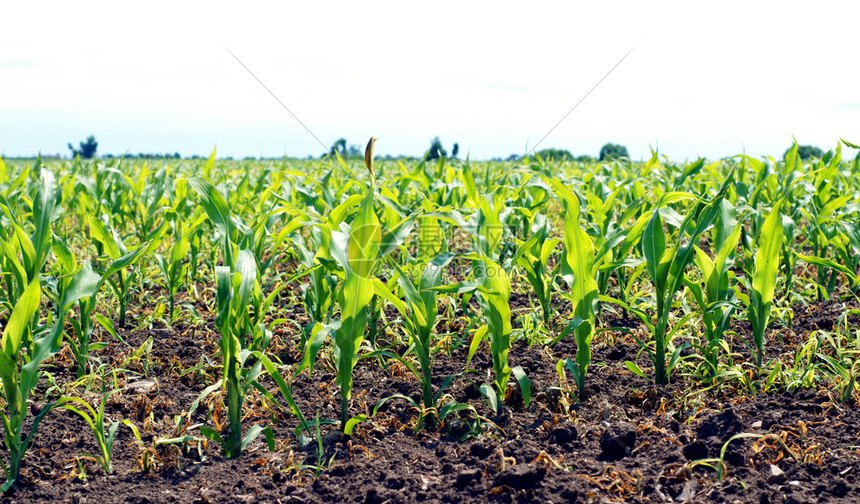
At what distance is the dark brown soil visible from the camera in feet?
5.48

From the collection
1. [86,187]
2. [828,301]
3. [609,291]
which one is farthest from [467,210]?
[86,187]

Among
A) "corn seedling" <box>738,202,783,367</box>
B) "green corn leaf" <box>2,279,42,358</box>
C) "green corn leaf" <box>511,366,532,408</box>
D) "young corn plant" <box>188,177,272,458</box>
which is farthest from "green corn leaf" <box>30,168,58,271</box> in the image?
"corn seedling" <box>738,202,783,367</box>

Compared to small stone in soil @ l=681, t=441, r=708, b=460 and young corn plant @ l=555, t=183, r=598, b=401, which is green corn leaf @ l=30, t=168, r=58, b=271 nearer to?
young corn plant @ l=555, t=183, r=598, b=401

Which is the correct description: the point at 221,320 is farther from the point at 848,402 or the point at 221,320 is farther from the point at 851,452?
the point at 848,402

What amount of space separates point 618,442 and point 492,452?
1.28 feet

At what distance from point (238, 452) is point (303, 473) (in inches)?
9.9

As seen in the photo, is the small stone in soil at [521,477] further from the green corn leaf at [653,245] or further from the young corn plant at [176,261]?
the young corn plant at [176,261]

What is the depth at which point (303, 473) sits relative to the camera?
1.78 meters

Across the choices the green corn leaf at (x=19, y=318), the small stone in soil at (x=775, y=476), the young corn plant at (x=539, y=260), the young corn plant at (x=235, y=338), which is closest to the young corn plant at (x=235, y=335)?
the young corn plant at (x=235, y=338)

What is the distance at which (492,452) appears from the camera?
1.84m

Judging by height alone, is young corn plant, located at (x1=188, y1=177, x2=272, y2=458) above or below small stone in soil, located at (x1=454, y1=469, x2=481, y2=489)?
above

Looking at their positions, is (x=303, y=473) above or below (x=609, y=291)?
below

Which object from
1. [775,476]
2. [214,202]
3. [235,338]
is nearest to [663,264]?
[775,476]

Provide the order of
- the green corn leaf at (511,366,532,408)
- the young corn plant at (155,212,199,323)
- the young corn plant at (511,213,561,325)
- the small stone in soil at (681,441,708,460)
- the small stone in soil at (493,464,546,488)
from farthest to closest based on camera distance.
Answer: the young corn plant at (155,212,199,323), the young corn plant at (511,213,561,325), the green corn leaf at (511,366,532,408), the small stone in soil at (681,441,708,460), the small stone in soil at (493,464,546,488)
